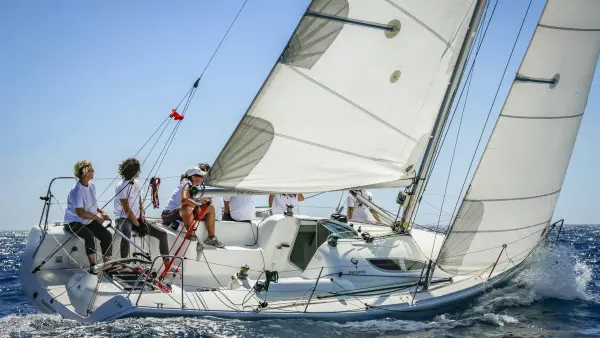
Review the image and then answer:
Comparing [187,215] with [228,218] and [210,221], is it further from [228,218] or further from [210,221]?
[228,218]

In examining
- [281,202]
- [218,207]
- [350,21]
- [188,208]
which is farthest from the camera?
[281,202]

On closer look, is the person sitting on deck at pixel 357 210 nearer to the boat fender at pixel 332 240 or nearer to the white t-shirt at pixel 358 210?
the white t-shirt at pixel 358 210

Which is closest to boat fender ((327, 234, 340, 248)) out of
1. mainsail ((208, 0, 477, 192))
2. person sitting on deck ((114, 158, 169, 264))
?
mainsail ((208, 0, 477, 192))

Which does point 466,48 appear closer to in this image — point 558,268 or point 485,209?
point 485,209

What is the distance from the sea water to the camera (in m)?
7.01

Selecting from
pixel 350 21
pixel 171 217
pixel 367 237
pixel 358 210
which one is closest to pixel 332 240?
pixel 367 237

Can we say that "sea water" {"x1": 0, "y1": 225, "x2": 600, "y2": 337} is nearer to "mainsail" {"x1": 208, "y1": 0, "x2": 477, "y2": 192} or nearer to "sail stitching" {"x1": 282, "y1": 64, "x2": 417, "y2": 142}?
"mainsail" {"x1": 208, "y1": 0, "x2": 477, "y2": 192}

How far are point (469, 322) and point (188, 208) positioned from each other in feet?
14.1

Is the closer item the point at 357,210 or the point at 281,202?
the point at 281,202

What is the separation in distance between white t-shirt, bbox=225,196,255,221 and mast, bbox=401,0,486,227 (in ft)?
8.49

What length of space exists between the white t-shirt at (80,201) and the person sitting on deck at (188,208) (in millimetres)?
1397

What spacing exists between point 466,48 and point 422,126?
135cm

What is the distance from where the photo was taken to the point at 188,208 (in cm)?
941

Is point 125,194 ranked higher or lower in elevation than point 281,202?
lower
